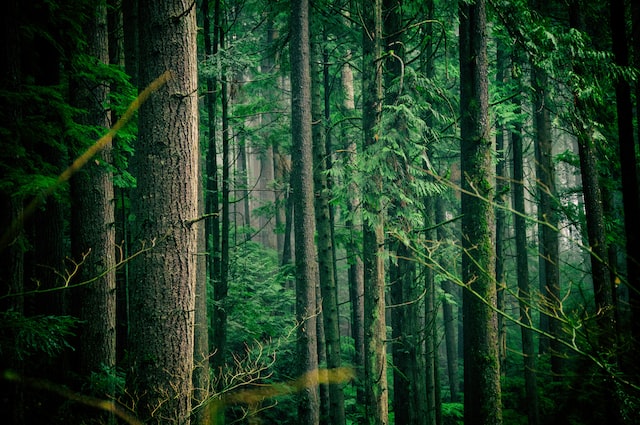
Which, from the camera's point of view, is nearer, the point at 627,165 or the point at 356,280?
the point at 627,165

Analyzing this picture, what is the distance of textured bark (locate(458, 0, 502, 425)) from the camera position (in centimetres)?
567

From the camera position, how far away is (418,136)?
24.7ft

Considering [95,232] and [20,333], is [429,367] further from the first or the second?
[20,333]

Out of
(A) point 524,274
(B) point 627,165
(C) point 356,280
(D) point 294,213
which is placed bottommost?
(C) point 356,280

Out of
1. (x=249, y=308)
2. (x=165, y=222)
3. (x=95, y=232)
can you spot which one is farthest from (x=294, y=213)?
(x=249, y=308)

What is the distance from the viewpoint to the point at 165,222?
147 inches

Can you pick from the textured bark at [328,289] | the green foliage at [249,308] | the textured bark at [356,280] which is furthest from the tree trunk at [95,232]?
the textured bark at [356,280]

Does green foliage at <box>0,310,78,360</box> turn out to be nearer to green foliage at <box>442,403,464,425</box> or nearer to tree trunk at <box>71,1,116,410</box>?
tree trunk at <box>71,1,116,410</box>

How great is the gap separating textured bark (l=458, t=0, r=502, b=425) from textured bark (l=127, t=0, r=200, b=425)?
4.29m

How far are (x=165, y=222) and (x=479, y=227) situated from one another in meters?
4.88

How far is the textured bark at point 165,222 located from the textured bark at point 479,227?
14.1ft

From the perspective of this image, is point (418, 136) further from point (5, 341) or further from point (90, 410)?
point (90, 410)

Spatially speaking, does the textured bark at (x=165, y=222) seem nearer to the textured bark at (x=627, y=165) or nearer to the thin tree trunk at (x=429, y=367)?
the textured bark at (x=627, y=165)

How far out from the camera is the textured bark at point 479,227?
18.6 ft
